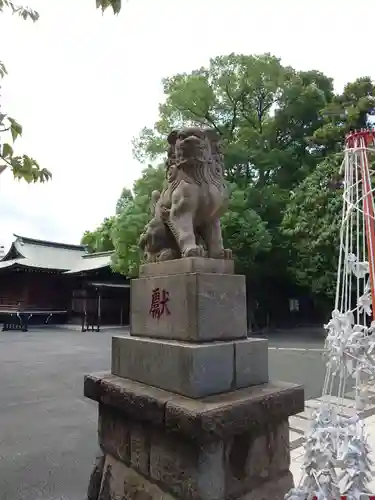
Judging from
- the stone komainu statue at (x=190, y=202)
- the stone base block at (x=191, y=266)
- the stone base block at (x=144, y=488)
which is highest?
the stone komainu statue at (x=190, y=202)

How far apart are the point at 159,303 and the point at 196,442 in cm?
92

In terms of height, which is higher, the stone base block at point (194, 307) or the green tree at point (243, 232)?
the green tree at point (243, 232)

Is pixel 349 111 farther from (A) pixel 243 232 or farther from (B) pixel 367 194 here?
(B) pixel 367 194

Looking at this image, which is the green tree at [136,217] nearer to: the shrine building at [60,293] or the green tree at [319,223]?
the green tree at [319,223]

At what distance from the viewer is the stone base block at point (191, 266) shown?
8.06 feet

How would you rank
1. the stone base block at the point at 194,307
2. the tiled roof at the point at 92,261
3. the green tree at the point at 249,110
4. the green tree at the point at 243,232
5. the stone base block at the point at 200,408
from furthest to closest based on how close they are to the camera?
1. the tiled roof at the point at 92,261
2. the green tree at the point at 249,110
3. the green tree at the point at 243,232
4. the stone base block at the point at 194,307
5. the stone base block at the point at 200,408

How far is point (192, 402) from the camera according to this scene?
2148 millimetres

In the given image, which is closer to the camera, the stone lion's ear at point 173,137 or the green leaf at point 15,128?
the green leaf at point 15,128

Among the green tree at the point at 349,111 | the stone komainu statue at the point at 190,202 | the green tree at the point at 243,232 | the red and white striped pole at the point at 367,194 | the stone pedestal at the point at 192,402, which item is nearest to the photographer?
the stone pedestal at the point at 192,402

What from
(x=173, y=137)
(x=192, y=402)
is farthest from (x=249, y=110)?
(x=192, y=402)

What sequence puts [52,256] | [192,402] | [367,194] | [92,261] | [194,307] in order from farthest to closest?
[52,256] → [92,261] → [367,194] → [194,307] → [192,402]

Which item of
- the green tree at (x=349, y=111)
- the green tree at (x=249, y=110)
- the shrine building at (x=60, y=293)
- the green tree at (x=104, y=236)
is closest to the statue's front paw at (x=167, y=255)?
the green tree at (x=349, y=111)

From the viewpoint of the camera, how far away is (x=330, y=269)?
1371 centimetres

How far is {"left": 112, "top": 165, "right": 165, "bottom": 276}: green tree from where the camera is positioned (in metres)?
15.0
